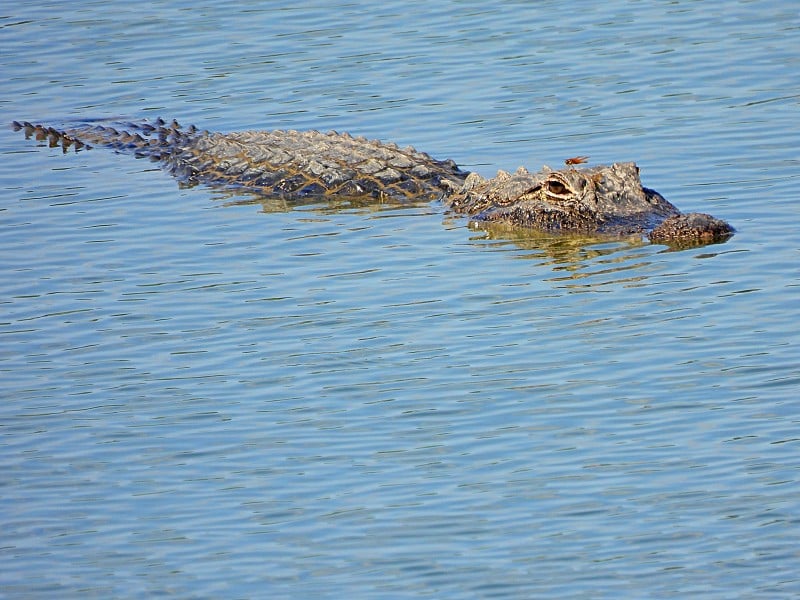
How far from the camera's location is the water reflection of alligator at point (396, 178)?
13.0 meters

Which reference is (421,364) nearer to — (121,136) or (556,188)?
(556,188)

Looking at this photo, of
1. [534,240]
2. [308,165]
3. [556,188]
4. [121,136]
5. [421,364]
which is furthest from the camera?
[121,136]

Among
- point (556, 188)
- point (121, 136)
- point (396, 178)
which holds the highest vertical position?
point (121, 136)

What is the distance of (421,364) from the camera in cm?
987

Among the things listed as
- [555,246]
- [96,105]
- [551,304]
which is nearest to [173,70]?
[96,105]

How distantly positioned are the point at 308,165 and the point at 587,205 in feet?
10.3

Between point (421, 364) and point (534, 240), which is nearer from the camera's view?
point (421, 364)

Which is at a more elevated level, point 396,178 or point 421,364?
point 396,178

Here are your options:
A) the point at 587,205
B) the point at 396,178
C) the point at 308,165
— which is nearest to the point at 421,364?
the point at 587,205

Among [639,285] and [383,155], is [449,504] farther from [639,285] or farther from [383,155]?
[383,155]

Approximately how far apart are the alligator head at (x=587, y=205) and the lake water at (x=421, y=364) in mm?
270

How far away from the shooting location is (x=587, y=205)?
13195 mm

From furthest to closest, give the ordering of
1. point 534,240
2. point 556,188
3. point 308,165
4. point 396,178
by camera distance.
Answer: point 308,165 < point 396,178 < point 556,188 < point 534,240

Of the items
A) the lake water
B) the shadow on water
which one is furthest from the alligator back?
the lake water
